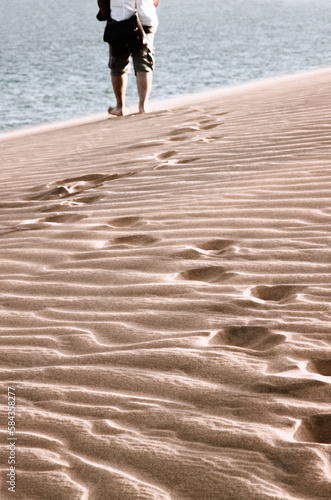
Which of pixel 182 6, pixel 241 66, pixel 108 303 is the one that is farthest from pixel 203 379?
pixel 182 6

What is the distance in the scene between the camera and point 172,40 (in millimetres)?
34656

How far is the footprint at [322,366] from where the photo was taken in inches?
85.5

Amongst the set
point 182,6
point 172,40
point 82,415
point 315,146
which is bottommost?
point 82,415

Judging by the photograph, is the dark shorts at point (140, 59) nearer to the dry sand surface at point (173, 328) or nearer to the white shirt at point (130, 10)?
the white shirt at point (130, 10)

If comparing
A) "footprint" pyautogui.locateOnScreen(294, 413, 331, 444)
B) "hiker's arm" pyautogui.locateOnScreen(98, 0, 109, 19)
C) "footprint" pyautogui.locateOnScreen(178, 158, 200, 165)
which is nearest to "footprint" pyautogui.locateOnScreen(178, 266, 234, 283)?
"footprint" pyautogui.locateOnScreen(294, 413, 331, 444)

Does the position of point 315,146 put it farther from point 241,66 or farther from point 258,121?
point 241,66

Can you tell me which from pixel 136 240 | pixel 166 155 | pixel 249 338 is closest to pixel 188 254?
pixel 136 240

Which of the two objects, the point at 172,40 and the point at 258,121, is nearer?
the point at 258,121

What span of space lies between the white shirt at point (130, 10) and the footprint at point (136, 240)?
4.84 meters

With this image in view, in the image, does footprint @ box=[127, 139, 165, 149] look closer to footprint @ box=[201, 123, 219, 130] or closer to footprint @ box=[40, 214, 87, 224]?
footprint @ box=[201, 123, 219, 130]

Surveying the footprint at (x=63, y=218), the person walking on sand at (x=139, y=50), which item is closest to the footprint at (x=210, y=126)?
the person walking on sand at (x=139, y=50)

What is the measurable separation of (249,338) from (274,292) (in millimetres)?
390

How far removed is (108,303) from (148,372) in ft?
1.99

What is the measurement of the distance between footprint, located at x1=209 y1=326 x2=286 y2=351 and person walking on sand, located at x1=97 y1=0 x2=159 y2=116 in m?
5.94
